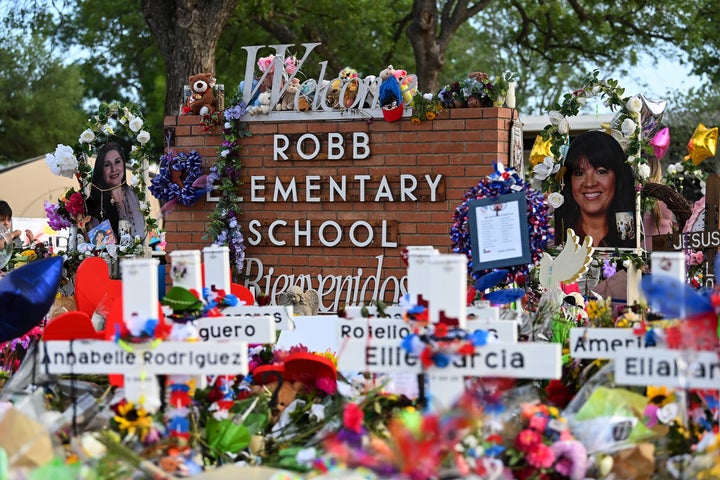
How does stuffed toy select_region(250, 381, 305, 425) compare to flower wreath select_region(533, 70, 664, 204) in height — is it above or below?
below

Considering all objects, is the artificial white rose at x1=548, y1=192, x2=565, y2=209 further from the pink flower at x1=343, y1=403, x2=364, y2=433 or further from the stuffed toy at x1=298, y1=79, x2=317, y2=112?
the pink flower at x1=343, y1=403, x2=364, y2=433

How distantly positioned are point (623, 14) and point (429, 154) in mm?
11330

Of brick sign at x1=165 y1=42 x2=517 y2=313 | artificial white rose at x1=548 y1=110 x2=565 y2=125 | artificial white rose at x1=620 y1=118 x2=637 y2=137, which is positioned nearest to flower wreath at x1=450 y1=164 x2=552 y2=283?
brick sign at x1=165 y1=42 x2=517 y2=313

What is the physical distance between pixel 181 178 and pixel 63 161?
1.42 m

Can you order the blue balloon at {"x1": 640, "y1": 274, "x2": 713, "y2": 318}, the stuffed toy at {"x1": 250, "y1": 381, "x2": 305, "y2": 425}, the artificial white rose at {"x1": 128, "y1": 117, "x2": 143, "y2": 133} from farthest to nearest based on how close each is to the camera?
1. the artificial white rose at {"x1": 128, "y1": 117, "x2": 143, "y2": 133}
2. the stuffed toy at {"x1": 250, "y1": 381, "x2": 305, "y2": 425}
3. the blue balloon at {"x1": 640, "y1": 274, "x2": 713, "y2": 318}

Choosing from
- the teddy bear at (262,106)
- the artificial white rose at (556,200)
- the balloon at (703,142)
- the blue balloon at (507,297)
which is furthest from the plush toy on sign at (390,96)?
the balloon at (703,142)

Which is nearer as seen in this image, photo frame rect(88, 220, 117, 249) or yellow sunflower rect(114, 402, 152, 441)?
yellow sunflower rect(114, 402, 152, 441)

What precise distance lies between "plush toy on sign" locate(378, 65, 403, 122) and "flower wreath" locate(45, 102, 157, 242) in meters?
2.28

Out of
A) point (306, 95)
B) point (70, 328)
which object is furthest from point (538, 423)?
point (306, 95)

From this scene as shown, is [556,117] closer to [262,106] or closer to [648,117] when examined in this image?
[648,117]

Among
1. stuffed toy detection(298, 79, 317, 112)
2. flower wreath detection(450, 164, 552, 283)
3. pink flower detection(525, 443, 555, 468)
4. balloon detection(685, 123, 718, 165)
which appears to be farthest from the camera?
balloon detection(685, 123, 718, 165)

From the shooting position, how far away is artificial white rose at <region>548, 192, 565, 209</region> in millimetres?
8180

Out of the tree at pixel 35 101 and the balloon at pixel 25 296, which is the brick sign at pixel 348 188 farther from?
the tree at pixel 35 101

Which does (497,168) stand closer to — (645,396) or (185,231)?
(645,396)
